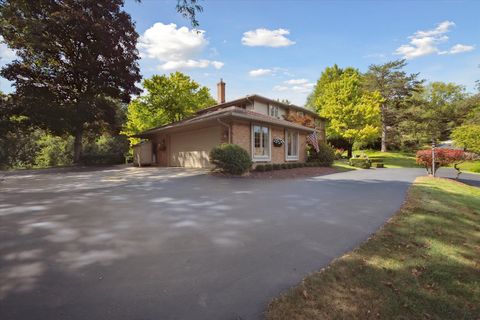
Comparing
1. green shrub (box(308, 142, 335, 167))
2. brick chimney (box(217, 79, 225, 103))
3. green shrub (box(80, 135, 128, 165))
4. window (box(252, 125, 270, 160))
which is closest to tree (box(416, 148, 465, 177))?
green shrub (box(308, 142, 335, 167))

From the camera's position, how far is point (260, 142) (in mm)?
15797

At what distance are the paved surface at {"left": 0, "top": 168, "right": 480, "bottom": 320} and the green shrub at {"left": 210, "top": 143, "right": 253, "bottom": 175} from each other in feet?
15.6

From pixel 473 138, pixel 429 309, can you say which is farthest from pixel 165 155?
pixel 473 138

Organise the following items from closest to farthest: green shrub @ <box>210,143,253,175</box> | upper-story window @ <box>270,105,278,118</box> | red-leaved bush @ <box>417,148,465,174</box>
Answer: green shrub @ <box>210,143,253,175</box>, red-leaved bush @ <box>417,148,465,174</box>, upper-story window @ <box>270,105,278,118</box>

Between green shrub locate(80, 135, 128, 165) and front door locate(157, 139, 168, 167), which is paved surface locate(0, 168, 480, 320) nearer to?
front door locate(157, 139, 168, 167)

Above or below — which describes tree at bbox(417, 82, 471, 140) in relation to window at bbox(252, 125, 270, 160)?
above

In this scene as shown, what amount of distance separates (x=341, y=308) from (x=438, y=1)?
15.5 metres

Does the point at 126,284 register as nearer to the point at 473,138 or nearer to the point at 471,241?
the point at 471,241

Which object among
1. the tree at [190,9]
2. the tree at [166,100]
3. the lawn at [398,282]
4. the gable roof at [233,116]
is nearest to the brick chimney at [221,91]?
the tree at [166,100]

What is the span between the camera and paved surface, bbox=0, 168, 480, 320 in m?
2.37

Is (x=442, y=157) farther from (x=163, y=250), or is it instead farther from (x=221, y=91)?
(x=221, y=91)

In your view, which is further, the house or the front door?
the front door

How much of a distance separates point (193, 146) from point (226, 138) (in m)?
3.92

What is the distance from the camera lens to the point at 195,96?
28.4 m
